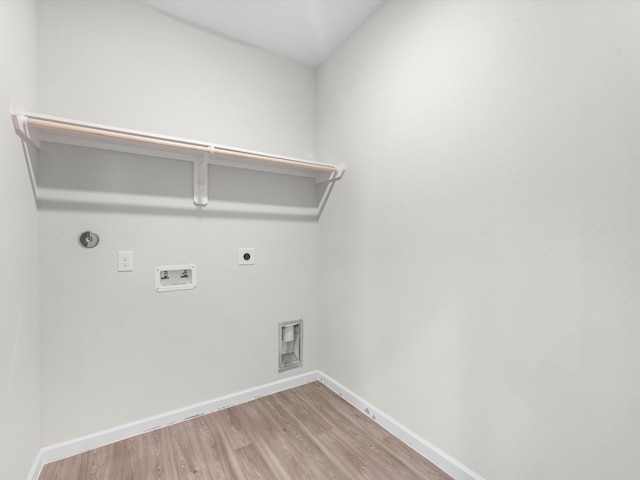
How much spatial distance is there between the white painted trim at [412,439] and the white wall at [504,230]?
42 mm

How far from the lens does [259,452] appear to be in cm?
151

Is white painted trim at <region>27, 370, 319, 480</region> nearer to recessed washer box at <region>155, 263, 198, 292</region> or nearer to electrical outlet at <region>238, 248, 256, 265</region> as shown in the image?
recessed washer box at <region>155, 263, 198, 292</region>

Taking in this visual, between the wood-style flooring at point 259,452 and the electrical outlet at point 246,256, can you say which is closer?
the wood-style flooring at point 259,452

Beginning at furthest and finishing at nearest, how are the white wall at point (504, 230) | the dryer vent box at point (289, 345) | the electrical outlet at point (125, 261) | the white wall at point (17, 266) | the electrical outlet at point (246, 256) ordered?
the dryer vent box at point (289, 345) < the electrical outlet at point (246, 256) < the electrical outlet at point (125, 261) < the white wall at point (17, 266) < the white wall at point (504, 230)

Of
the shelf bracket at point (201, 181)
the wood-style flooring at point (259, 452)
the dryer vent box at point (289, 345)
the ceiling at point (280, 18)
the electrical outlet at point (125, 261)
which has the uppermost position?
the ceiling at point (280, 18)

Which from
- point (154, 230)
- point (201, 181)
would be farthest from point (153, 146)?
point (154, 230)

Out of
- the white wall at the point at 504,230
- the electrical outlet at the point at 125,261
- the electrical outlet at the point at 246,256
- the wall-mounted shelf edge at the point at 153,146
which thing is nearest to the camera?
the white wall at the point at 504,230

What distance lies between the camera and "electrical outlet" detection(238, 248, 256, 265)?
194 cm

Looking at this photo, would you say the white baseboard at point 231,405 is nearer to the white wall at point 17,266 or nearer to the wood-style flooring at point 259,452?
the wood-style flooring at point 259,452

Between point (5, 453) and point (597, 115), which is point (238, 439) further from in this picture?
point (597, 115)

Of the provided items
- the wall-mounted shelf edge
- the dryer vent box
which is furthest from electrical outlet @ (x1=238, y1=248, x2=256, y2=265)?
the dryer vent box

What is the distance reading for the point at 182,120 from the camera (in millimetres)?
1756

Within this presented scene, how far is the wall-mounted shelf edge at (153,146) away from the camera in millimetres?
1224

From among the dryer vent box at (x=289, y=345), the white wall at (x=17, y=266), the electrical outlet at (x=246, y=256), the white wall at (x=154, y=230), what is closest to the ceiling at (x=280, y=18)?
the white wall at (x=154, y=230)
